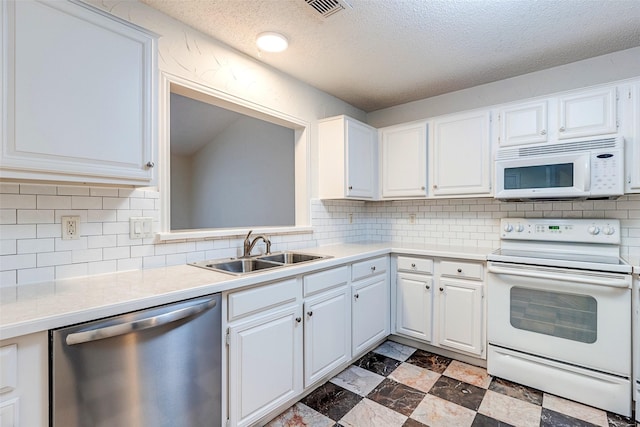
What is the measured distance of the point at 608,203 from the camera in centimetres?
231

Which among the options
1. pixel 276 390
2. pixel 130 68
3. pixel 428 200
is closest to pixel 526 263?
Answer: pixel 428 200

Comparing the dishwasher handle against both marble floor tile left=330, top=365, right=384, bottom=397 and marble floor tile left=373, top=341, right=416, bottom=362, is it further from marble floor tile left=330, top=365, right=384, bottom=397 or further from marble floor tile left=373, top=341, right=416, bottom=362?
marble floor tile left=373, top=341, right=416, bottom=362

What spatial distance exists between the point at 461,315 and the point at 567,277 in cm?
78

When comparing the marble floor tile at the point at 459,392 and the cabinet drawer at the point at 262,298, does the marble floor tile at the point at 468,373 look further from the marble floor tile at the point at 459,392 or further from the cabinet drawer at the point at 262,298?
the cabinet drawer at the point at 262,298

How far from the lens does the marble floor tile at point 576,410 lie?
180cm

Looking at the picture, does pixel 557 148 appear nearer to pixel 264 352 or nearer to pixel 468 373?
pixel 468 373

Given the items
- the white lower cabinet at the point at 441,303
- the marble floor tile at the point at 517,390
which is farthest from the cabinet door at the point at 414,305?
the marble floor tile at the point at 517,390

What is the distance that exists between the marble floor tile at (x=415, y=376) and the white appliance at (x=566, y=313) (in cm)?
44

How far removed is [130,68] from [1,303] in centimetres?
104

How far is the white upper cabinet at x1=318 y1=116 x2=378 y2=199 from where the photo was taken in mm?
2822

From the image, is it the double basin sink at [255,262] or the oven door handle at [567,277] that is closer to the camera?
the oven door handle at [567,277]

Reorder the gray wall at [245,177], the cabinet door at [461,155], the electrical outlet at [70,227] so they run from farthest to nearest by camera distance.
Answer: the gray wall at [245,177], the cabinet door at [461,155], the electrical outlet at [70,227]

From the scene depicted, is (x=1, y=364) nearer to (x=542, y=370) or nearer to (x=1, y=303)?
(x=1, y=303)

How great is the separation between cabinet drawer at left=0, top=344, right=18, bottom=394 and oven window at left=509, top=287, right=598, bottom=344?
2.62 m
